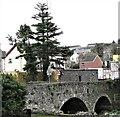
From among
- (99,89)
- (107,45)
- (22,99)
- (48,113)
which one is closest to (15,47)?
(99,89)

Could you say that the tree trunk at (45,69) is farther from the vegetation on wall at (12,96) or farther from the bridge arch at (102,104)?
the vegetation on wall at (12,96)

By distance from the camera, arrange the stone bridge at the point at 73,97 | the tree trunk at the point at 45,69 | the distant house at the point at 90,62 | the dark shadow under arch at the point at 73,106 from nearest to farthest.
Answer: the stone bridge at the point at 73,97 → the dark shadow under arch at the point at 73,106 → the tree trunk at the point at 45,69 → the distant house at the point at 90,62

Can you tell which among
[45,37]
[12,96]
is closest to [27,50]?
[45,37]

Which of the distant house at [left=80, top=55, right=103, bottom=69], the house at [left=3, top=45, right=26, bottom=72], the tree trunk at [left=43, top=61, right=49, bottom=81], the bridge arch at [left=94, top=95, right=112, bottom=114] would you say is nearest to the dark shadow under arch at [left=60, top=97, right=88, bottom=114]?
the bridge arch at [left=94, top=95, right=112, bottom=114]

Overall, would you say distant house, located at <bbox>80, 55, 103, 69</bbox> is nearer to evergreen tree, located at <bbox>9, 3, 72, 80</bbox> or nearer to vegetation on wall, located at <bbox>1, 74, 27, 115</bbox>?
evergreen tree, located at <bbox>9, 3, 72, 80</bbox>

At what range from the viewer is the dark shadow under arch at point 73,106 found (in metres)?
29.3

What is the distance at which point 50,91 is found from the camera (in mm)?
25438

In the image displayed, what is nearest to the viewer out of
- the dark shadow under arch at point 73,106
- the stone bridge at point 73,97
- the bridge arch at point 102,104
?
the stone bridge at point 73,97

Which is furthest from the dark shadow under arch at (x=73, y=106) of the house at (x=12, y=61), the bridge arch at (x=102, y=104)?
the house at (x=12, y=61)

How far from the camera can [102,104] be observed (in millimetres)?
31891

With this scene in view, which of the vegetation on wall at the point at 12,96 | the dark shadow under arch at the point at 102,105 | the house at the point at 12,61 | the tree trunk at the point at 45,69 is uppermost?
the house at the point at 12,61

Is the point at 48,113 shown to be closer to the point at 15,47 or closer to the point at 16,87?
the point at 16,87

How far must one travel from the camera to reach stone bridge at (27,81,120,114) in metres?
24.5

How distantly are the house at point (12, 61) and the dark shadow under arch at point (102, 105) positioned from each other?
7419 mm
